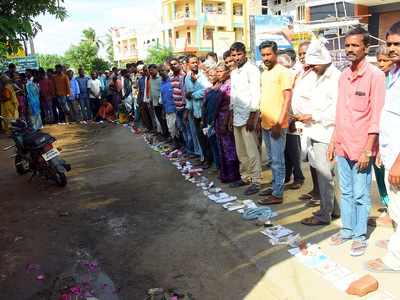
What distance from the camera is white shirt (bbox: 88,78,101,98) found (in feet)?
47.1

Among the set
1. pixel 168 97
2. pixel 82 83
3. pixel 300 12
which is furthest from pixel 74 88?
pixel 300 12

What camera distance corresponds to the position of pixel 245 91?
5195mm

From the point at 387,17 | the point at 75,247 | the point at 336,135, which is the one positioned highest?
the point at 387,17

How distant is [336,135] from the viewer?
363 centimetres

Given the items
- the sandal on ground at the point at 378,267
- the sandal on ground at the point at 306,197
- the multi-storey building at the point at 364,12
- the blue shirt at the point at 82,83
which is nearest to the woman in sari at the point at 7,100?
the blue shirt at the point at 82,83

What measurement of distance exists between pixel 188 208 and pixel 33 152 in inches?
123

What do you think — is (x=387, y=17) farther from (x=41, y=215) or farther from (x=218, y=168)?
(x=41, y=215)

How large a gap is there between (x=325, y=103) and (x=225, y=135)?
86.2 inches

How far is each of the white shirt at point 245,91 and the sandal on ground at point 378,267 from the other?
2399 mm

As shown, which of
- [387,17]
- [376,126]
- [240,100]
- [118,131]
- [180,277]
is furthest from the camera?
[387,17]

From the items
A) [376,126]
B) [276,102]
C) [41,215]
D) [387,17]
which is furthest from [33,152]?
[387,17]

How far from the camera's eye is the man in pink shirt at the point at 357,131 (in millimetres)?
3289

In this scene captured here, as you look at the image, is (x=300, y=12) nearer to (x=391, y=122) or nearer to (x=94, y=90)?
(x=94, y=90)

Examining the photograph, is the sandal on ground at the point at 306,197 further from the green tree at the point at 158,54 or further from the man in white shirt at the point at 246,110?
the green tree at the point at 158,54
